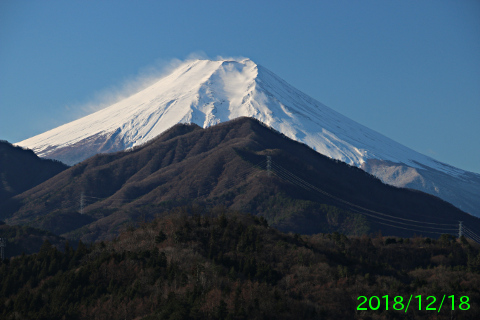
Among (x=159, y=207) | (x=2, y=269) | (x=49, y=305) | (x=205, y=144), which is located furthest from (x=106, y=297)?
(x=205, y=144)

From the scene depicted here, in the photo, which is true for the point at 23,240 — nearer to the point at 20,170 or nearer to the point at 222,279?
the point at 222,279

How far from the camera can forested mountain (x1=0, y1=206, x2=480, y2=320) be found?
44469mm

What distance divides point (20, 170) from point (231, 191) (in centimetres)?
6511

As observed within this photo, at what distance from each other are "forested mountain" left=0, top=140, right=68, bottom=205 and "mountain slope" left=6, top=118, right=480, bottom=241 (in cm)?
739

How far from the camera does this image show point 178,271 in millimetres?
49312

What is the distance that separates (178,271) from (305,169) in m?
91.1

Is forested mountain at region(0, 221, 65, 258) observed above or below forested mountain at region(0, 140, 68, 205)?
below

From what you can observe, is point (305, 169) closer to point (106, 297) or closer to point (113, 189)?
point (113, 189)

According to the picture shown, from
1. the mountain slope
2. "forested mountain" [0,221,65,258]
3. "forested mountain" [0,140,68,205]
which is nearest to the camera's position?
"forested mountain" [0,221,65,258]

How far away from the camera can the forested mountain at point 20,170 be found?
155 m

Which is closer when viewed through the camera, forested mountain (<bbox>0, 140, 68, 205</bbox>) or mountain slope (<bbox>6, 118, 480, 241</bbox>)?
mountain slope (<bbox>6, 118, 480, 241</bbox>)

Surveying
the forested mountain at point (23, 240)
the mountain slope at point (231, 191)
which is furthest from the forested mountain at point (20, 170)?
the forested mountain at point (23, 240)

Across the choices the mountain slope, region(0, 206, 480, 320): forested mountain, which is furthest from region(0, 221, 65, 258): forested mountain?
region(0, 206, 480, 320): forested mountain

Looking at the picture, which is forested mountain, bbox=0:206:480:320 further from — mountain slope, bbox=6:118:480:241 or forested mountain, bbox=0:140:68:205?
forested mountain, bbox=0:140:68:205
